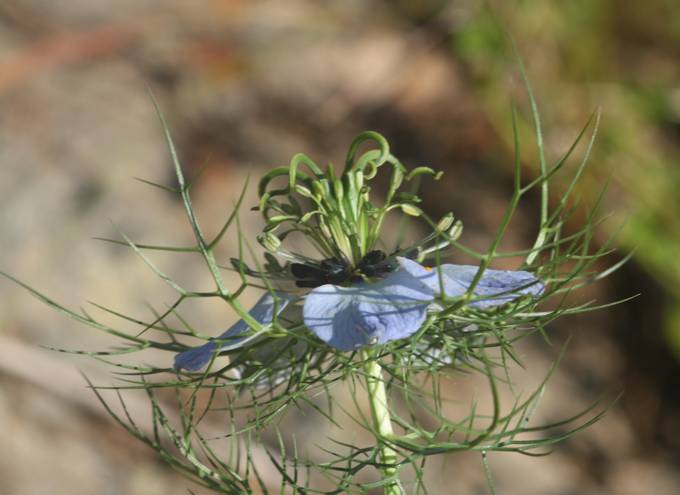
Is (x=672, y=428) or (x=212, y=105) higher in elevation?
(x=212, y=105)

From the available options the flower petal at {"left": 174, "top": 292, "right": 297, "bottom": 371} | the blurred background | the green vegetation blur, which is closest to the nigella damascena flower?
the flower petal at {"left": 174, "top": 292, "right": 297, "bottom": 371}

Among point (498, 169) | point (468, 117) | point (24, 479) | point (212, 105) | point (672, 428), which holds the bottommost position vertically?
point (672, 428)

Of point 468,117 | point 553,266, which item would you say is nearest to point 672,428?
point 468,117

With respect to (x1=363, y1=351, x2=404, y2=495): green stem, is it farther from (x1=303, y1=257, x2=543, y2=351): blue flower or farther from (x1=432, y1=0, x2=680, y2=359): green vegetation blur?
(x1=432, y1=0, x2=680, y2=359): green vegetation blur

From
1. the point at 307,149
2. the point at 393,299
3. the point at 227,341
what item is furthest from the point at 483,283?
the point at 307,149

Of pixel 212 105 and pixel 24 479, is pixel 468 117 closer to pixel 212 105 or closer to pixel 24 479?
pixel 212 105

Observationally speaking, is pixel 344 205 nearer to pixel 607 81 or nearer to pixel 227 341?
pixel 227 341
